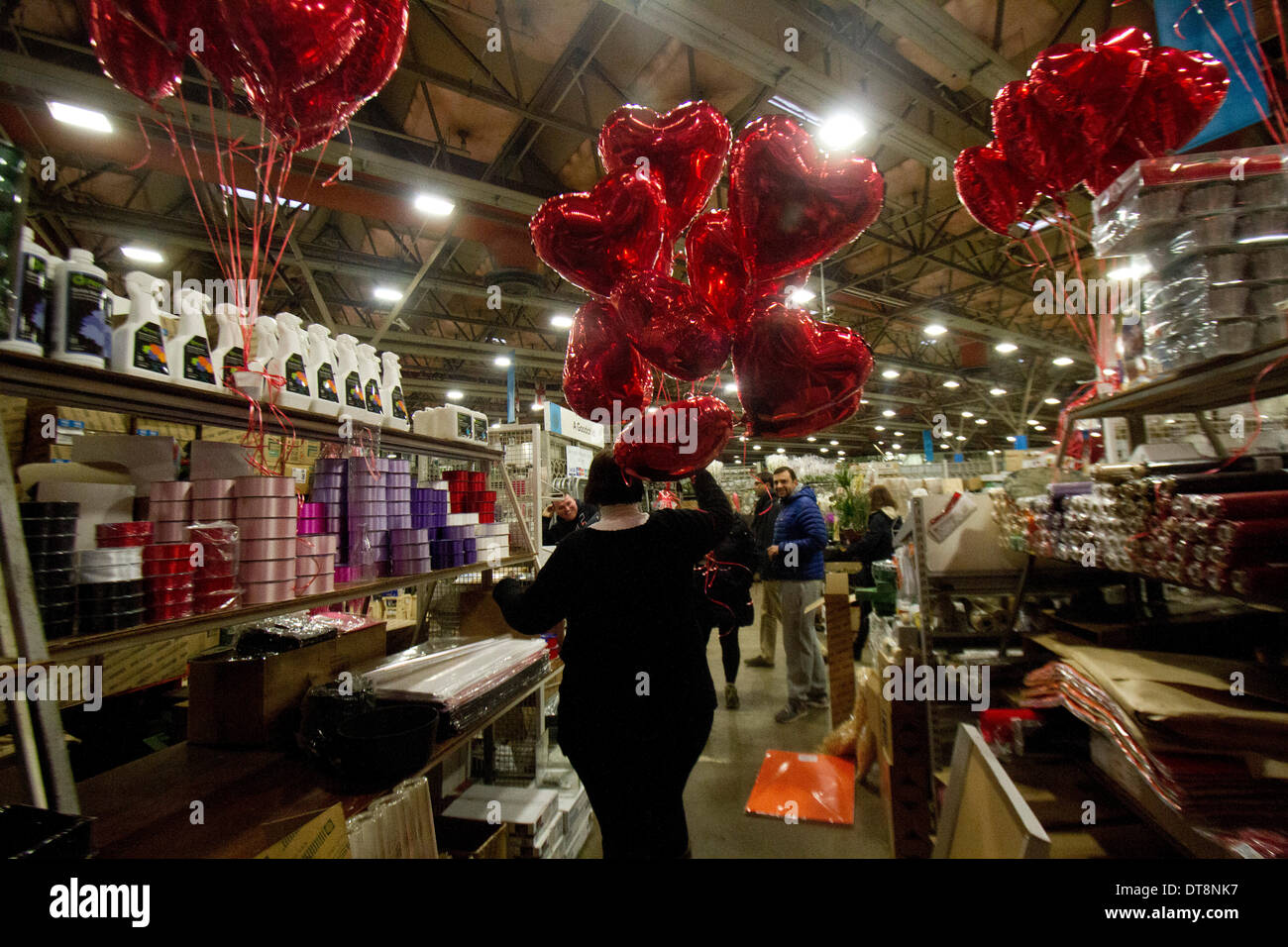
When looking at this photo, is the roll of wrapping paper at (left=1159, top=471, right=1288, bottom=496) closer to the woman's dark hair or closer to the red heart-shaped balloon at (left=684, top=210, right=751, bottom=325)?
the red heart-shaped balloon at (left=684, top=210, right=751, bottom=325)

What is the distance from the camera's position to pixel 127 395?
91 centimetres

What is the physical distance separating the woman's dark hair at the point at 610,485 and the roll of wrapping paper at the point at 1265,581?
126 centimetres

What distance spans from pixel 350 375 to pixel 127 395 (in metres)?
0.61

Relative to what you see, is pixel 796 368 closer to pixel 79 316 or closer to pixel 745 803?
pixel 79 316

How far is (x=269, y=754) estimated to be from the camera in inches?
54.2

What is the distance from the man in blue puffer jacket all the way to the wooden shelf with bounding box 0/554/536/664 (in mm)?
2738

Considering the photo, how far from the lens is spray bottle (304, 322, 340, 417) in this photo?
4.39ft

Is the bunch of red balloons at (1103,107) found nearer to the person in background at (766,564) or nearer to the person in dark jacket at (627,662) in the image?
the person in dark jacket at (627,662)

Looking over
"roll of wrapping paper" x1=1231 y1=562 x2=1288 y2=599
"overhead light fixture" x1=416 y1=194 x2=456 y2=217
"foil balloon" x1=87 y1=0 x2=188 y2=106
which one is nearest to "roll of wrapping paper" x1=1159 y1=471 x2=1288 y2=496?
"roll of wrapping paper" x1=1231 y1=562 x2=1288 y2=599

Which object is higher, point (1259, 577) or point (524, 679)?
point (1259, 577)

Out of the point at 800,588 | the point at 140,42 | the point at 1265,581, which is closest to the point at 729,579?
the point at 800,588
